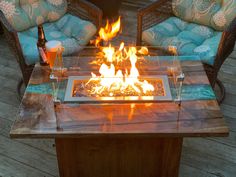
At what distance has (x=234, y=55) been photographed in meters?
3.28

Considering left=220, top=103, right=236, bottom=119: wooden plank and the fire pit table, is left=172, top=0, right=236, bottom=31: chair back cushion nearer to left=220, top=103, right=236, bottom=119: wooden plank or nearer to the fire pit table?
left=220, top=103, right=236, bottom=119: wooden plank

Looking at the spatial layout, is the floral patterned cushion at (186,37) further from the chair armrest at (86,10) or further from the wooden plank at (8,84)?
the wooden plank at (8,84)

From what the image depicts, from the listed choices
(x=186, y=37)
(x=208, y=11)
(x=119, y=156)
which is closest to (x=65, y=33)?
(x=186, y=37)

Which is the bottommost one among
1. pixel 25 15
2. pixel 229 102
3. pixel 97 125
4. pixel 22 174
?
pixel 22 174

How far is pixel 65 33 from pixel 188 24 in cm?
103

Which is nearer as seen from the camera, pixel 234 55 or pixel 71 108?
pixel 71 108

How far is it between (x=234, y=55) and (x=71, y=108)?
2.17 m

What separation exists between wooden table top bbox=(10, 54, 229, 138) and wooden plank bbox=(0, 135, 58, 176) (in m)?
0.52

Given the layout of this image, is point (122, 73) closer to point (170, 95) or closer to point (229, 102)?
point (170, 95)

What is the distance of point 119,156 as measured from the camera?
1783mm

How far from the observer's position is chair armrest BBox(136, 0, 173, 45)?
256cm

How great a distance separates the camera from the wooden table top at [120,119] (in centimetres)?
151

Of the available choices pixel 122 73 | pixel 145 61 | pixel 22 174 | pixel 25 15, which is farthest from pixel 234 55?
pixel 22 174

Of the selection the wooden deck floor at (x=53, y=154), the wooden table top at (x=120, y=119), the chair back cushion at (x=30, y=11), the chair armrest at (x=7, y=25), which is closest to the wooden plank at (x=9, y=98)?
the wooden deck floor at (x=53, y=154)
